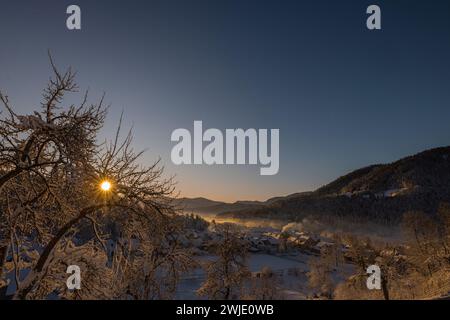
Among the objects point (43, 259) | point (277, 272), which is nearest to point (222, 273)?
point (43, 259)

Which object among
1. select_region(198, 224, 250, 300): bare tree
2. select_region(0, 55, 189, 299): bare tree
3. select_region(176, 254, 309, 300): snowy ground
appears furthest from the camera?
select_region(176, 254, 309, 300): snowy ground

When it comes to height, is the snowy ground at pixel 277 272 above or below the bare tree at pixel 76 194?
below

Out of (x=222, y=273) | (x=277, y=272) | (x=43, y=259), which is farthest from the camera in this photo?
(x=277, y=272)

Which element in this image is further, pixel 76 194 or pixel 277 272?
pixel 277 272

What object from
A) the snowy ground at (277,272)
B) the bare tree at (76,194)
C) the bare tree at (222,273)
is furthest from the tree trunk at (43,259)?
the snowy ground at (277,272)

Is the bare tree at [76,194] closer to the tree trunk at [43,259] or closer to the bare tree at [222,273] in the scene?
the tree trunk at [43,259]

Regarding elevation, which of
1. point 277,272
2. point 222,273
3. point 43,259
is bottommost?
point 277,272

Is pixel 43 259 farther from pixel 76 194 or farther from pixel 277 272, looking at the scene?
pixel 277 272

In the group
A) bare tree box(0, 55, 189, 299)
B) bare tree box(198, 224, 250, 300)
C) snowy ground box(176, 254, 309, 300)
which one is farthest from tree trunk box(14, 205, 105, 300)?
snowy ground box(176, 254, 309, 300)

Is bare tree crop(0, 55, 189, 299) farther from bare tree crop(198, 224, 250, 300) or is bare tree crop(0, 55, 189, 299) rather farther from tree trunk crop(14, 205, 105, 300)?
bare tree crop(198, 224, 250, 300)

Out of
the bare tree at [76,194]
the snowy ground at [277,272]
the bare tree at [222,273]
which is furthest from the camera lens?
the snowy ground at [277,272]
